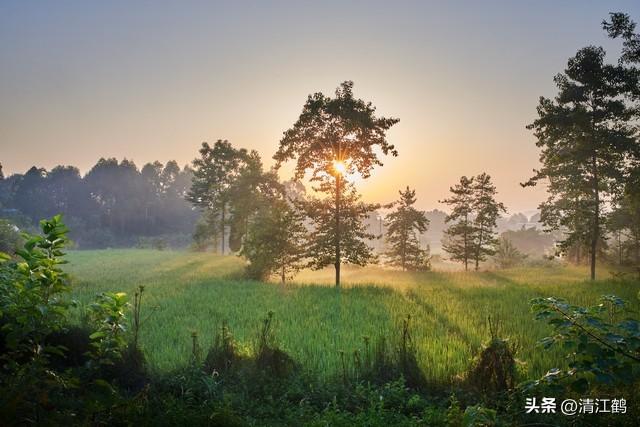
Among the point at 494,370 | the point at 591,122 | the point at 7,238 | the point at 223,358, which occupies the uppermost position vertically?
the point at 591,122

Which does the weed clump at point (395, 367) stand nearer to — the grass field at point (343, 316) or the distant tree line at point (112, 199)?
the grass field at point (343, 316)

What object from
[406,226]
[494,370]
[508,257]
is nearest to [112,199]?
[406,226]

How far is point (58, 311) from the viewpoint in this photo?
4.73 meters

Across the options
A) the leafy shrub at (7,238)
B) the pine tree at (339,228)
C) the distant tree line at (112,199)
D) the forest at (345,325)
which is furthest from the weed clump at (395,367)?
the distant tree line at (112,199)

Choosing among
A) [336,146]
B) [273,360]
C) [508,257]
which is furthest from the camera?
[508,257]

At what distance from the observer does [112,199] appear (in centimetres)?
9356

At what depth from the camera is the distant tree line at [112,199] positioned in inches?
3642

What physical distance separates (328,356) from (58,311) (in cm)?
586

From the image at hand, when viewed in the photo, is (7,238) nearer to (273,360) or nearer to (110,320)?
(273,360)

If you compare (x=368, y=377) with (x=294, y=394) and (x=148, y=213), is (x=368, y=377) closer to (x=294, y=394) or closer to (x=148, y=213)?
(x=294, y=394)

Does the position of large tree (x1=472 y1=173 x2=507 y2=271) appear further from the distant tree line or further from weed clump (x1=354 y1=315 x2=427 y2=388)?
the distant tree line

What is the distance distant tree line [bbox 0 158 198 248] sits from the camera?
92500 millimetres

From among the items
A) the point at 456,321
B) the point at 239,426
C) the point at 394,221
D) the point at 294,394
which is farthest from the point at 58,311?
the point at 394,221

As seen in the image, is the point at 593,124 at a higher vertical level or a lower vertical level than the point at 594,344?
higher
